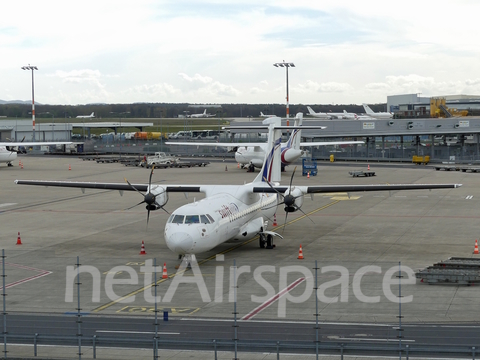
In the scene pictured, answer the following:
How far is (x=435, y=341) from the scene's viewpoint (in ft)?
59.6

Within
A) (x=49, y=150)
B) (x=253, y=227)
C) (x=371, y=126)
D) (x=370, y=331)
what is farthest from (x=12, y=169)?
(x=370, y=331)

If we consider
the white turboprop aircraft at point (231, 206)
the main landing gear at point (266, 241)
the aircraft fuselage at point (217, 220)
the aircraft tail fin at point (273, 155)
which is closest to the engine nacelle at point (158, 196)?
the white turboprop aircraft at point (231, 206)

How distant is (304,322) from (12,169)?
6866 centimetres

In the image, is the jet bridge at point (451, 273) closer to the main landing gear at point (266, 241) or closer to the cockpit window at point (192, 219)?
the main landing gear at point (266, 241)

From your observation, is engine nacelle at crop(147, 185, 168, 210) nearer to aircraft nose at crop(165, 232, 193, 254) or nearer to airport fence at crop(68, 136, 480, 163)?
aircraft nose at crop(165, 232, 193, 254)

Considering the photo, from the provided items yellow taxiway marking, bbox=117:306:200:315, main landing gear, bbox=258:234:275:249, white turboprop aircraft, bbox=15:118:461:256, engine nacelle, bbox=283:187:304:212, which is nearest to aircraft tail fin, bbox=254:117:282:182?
white turboprop aircraft, bbox=15:118:461:256

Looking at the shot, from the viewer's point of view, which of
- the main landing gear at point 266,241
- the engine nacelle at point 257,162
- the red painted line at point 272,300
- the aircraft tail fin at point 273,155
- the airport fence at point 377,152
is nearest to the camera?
the red painted line at point 272,300

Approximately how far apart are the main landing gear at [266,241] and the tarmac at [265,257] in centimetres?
47

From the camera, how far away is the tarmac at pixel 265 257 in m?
22.2

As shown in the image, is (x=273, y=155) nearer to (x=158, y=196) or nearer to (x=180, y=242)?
(x=158, y=196)

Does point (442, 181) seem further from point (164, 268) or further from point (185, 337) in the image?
point (185, 337)

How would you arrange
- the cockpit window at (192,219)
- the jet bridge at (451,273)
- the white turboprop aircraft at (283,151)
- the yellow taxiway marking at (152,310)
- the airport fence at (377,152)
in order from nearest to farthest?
1. the yellow taxiway marking at (152,310)
2. the jet bridge at (451,273)
3. the cockpit window at (192,219)
4. the white turboprop aircraft at (283,151)
5. the airport fence at (377,152)

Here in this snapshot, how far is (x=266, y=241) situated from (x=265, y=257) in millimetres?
2242

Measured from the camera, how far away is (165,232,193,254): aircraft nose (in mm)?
26656
